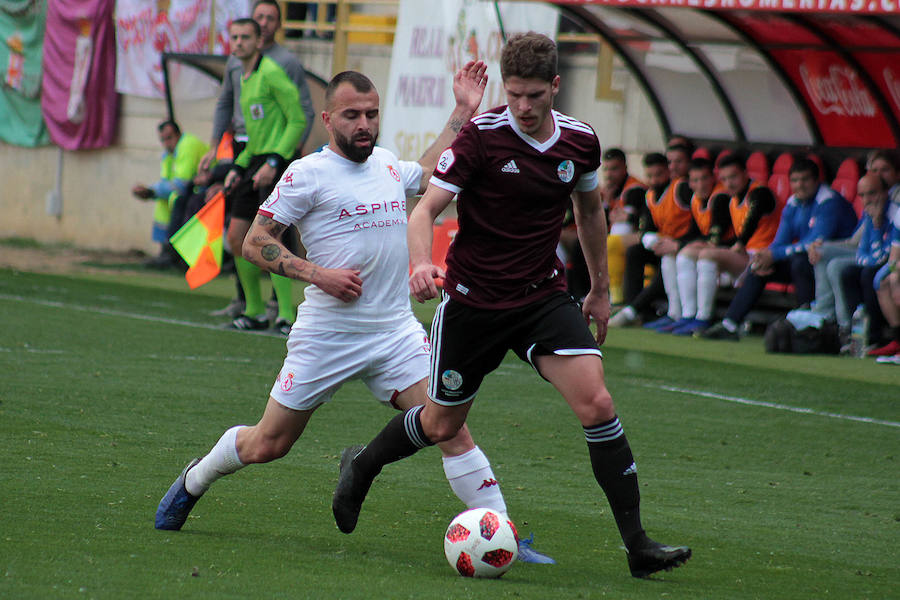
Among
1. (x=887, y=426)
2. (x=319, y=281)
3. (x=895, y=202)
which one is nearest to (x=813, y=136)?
(x=895, y=202)

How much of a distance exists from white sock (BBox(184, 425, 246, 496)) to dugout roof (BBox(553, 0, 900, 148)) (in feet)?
27.2

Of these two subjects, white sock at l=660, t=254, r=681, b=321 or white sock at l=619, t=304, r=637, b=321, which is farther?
white sock at l=619, t=304, r=637, b=321

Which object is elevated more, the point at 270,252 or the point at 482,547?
the point at 270,252

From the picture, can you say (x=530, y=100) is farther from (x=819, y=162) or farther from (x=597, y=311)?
(x=819, y=162)

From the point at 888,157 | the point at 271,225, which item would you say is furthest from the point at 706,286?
the point at 271,225

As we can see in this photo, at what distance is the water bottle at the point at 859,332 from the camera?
12188mm

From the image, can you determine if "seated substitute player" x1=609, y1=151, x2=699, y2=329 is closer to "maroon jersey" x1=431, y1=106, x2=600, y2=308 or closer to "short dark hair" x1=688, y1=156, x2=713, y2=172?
"short dark hair" x1=688, y1=156, x2=713, y2=172

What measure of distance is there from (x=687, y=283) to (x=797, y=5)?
320 centimetres

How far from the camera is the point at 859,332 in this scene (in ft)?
41.0

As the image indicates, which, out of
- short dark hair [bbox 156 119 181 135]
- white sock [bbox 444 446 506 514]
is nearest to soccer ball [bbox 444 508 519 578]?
white sock [bbox 444 446 506 514]

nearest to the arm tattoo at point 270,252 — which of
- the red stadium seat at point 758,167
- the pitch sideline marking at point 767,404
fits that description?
the pitch sideline marking at point 767,404

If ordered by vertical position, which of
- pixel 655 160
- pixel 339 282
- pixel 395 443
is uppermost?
pixel 339 282

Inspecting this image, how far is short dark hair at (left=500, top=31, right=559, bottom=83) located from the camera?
16.1 ft

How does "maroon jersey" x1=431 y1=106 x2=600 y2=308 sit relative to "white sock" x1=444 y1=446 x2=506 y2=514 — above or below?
above
